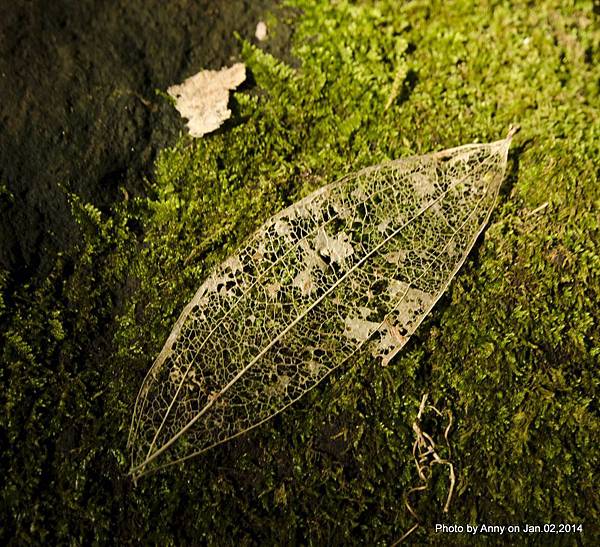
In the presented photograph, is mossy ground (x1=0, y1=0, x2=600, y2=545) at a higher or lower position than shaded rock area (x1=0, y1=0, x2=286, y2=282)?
lower

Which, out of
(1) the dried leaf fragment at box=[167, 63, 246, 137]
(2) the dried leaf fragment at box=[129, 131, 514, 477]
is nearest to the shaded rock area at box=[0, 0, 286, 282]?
(1) the dried leaf fragment at box=[167, 63, 246, 137]

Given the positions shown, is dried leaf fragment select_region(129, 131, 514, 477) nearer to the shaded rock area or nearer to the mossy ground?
the mossy ground

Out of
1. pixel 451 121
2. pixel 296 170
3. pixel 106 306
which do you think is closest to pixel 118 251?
pixel 106 306

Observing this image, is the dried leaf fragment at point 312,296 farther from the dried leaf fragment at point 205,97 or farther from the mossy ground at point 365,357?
the dried leaf fragment at point 205,97

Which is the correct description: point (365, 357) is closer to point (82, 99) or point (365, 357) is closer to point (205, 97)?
point (205, 97)

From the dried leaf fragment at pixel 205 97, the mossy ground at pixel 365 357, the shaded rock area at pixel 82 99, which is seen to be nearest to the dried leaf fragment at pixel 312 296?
the mossy ground at pixel 365 357

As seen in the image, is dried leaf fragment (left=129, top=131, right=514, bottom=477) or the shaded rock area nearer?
dried leaf fragment (left=129, top=131, right=514, bottom=477)
